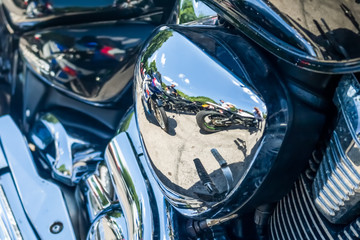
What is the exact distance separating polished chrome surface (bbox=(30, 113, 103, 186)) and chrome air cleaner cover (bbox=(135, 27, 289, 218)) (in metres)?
0.37

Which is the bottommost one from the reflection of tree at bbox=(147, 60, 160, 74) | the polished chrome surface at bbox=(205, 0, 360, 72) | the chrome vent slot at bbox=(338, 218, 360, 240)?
the chrome vent slot at bbox=(338, 218, 360, 240)

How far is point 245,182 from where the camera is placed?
2.31 feet

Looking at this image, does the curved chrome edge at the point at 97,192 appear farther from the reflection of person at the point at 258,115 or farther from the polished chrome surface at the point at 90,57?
the reflection of person at the point at 258,115

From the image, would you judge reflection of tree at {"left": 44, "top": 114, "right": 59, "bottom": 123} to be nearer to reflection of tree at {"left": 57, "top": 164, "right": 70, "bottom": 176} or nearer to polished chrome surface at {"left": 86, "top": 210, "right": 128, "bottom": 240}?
reflection of tree at {"left": 57, "top": 164, "right": 70, "bottom": 176}

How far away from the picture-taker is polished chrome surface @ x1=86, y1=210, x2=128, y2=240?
916mm

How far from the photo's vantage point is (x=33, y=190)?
43.1 inches

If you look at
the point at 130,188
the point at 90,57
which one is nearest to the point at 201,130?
the point at 130,188

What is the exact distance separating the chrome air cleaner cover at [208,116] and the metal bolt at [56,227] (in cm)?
35

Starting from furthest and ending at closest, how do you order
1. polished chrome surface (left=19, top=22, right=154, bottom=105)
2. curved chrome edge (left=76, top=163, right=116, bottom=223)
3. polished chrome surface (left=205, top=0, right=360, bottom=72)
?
1. polished chrome surface (left=19, top=22, right=154, bottom=105)
2. curved chrome edge (left=76, top=163, right=116, bottom=223)
3. polished chrome surface (left=205, top=0, right=360, bottom=72)

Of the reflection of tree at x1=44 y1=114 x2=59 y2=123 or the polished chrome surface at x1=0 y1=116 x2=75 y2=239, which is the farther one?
the reflection of tree at x1=44 y1=114 x2=59 y2=123

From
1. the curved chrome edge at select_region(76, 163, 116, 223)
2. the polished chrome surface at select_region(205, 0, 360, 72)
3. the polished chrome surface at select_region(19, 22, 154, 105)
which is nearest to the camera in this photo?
the polished chrome surface at select_region(205, 0, 360, 72)

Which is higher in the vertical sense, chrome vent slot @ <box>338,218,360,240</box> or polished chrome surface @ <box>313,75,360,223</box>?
polished chrome surface @ <box>313,75,360,223</box>

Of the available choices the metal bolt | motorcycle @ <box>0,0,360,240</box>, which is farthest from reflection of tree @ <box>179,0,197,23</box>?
the metal bolt

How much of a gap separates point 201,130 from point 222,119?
1.7 inches
